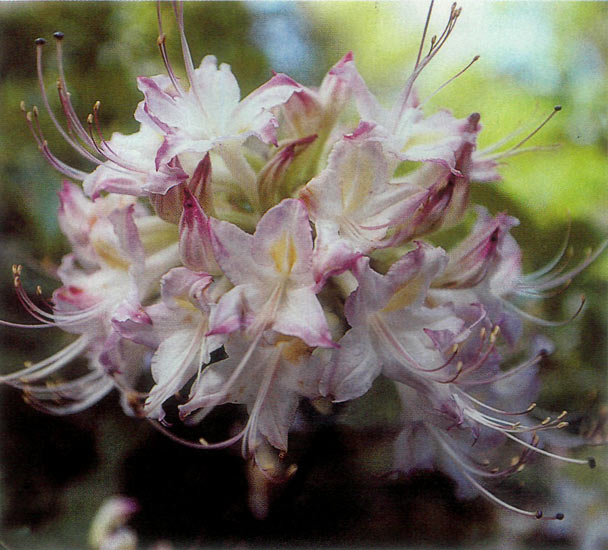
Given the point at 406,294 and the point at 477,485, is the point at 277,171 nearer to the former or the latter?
the point at 406,294

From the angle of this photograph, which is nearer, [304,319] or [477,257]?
[304,319]

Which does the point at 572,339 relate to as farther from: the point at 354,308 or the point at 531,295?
the point at 354,308

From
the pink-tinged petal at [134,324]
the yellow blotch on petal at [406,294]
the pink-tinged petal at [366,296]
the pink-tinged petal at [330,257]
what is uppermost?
the pink-tinged petal at [330,257]

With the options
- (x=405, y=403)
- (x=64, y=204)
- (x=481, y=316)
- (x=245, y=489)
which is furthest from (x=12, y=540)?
(x=481, y=316)

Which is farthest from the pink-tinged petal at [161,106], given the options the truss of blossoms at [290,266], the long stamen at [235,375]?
the long stamen at [235,375]

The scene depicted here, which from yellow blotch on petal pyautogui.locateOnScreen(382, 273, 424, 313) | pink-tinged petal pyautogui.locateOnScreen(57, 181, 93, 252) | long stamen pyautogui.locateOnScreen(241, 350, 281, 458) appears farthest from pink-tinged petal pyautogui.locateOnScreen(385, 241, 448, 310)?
pink-tinged petal pyautogui.locateOnScreen(57, 181, 93, 252)

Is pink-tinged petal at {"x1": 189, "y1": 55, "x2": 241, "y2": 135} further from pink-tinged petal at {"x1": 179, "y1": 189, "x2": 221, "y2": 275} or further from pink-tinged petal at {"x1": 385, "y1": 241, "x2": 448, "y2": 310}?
pink-tinged petal at {"x1": 385, "y1": 241, "x2": 448, "y2": 310}

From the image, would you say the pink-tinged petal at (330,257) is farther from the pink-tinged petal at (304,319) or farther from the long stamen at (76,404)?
the long stamen at (76,404)

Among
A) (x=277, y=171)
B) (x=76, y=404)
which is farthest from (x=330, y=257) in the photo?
(x=76, y=404)
